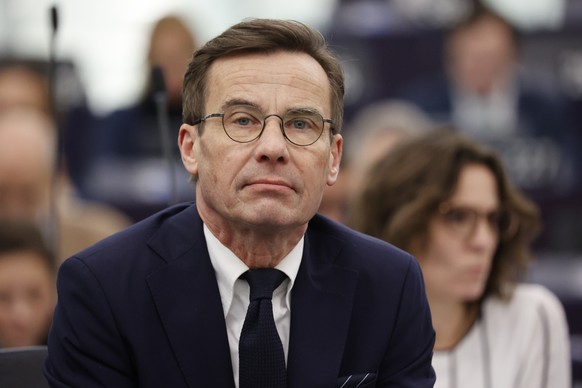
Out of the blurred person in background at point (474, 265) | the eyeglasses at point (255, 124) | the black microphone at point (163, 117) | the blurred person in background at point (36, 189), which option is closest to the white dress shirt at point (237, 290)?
the eyeglasses at point (255, 124)

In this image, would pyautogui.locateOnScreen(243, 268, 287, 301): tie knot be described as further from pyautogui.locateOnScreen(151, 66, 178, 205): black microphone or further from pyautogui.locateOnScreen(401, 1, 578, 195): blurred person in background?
pyautogui.locateOnScreen(401, 1, 578, 195): blurred person in background

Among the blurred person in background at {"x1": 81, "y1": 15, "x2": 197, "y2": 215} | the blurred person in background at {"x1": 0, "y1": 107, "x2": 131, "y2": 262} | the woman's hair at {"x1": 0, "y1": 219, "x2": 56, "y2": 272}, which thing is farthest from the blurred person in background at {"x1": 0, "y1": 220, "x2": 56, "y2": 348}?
the blurred person in background at {"x1": 81, "y1": 15, "x2": 197, "y2": 215}

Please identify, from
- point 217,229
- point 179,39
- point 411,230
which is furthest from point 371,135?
point 217,229

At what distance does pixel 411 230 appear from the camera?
352 centimetres

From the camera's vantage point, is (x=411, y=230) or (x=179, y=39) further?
(x=179, y=39)

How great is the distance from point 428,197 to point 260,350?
1.33 metres

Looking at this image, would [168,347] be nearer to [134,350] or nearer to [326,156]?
[134,350]

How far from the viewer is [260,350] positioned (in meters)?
2.28

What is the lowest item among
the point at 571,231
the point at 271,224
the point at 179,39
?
the point at 571,231

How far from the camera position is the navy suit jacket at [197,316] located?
7.48 ft

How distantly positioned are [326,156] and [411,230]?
1178 mm

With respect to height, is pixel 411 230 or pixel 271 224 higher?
pixel 271 224

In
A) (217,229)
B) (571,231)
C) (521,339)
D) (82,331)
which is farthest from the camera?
(571,231)

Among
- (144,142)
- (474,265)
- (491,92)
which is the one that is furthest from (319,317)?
(491,92)
